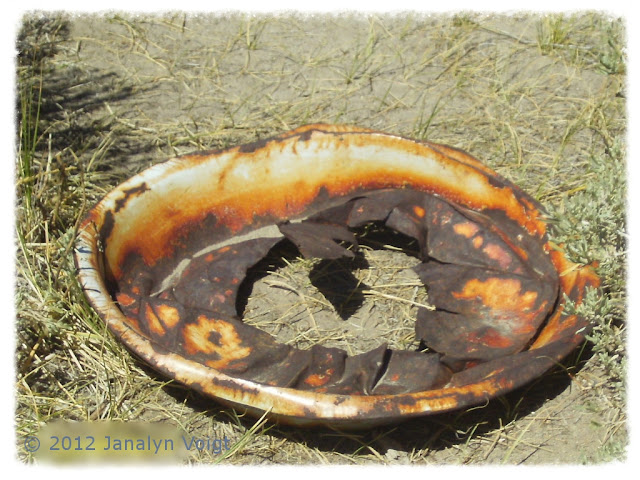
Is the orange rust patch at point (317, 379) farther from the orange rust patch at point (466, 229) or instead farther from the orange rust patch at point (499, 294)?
the orange rust patch at point (466, 229)

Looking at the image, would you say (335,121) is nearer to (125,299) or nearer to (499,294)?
(499,294)

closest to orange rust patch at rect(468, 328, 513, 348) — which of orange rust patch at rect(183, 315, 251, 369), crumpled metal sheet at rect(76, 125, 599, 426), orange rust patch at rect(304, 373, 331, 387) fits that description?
crumpled metal sheet at rect(76, 125, 599, 426)

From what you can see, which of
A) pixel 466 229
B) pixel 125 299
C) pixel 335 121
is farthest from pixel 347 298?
pixel 335 121

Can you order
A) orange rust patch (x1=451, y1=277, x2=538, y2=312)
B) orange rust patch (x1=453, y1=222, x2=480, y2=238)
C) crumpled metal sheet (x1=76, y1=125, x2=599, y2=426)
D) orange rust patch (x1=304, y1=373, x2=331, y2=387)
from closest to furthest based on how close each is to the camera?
crumpled metal sheet (x1=76, y1=125, x2=599, y2=426), orange rust patch (x1=304, y1=373, x2=331, y2=387), orange rust patch (x1=451, y1=277, x2=538, y2=312), orange rust patch (x1=453, y1=222, x2=480, y2=238)

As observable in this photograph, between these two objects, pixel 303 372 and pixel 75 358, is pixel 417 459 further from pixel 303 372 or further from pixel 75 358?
pixel 75 358

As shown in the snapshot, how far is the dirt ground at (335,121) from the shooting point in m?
2.46

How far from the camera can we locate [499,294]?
2.75 meters

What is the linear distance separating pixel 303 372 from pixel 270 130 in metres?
1.41

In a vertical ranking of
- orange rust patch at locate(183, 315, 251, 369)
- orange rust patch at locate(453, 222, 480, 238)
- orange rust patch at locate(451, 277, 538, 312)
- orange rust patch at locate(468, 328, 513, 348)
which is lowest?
orange rust patch at locate(183, 315, 251, 369)

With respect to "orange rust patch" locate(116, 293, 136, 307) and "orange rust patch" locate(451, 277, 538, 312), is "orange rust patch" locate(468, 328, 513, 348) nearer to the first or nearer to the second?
"orange rust patch" locate(451, 277, 538, 312)

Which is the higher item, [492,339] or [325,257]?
[325,257]

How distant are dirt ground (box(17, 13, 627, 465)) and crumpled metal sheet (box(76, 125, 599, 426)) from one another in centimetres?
14

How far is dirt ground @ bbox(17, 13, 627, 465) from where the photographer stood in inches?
96.7

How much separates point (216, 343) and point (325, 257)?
17.7 inches
